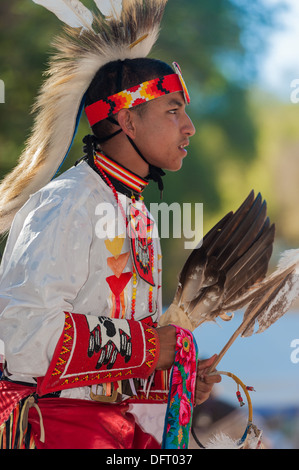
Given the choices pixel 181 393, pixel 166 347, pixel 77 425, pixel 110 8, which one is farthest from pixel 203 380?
pixel 110 8

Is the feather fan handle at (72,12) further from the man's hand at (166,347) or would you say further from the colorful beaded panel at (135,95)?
the man's hand at (166,347)

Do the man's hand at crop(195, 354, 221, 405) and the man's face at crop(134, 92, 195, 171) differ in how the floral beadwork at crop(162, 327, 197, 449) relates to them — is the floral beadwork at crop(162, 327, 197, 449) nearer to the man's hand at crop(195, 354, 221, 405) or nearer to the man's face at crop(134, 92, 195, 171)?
the man's hand at crop(195, 354, 221, 405)

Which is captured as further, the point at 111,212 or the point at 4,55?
the point at 4,55

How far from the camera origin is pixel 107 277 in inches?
59.6

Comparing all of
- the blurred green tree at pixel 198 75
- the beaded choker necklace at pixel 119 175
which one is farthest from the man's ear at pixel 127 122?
the blurred green tree at pixel 198 75

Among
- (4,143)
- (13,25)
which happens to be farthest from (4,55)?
(4,143)

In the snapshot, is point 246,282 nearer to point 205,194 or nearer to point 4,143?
point 205,194

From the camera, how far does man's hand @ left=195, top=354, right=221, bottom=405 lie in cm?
168

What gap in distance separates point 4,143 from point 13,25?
792 millimetres

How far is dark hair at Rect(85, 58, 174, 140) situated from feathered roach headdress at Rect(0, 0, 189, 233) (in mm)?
26

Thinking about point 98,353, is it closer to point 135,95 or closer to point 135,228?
point 135,228

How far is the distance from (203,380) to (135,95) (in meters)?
0.85

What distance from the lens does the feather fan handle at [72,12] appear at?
1771 millimetres
